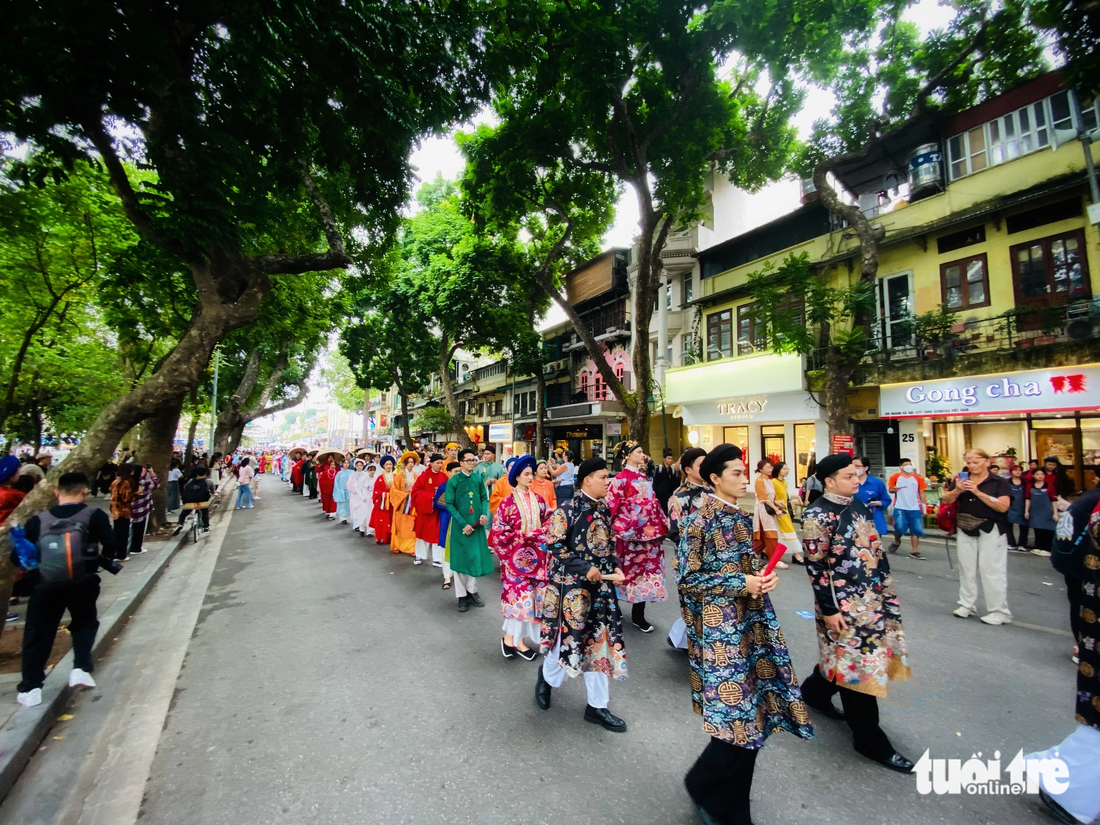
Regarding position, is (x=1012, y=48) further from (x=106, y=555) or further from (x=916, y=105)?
(x=106, y=555)

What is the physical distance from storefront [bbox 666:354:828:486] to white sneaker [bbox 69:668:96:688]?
1516 centimetres

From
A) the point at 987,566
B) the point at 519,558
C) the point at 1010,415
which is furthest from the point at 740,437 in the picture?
the point at 519,558

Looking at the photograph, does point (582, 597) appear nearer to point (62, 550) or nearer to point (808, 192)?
point (62, 550)

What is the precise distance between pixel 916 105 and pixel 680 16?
7592mm

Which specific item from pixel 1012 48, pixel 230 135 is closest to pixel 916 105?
pixel 1012 48

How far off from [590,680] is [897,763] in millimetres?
1844

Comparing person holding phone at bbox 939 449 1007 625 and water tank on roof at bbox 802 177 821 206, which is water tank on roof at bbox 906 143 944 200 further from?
person holding phone at bbox 939 449 1007 625

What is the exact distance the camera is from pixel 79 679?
13.3ft

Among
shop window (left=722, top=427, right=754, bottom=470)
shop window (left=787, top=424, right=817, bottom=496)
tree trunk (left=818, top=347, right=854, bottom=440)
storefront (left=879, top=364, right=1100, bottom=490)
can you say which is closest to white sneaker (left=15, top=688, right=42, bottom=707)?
tree trunk (left=818, top=347, right=854, bottom=440)

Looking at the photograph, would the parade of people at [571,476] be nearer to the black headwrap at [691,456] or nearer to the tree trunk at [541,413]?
the black headwrap at [691,456]

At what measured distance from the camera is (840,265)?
15602 millimetres

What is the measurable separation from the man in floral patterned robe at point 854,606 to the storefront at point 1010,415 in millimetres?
9589

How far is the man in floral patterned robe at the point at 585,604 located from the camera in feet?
11.4

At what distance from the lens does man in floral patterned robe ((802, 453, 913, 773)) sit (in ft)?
9.71
